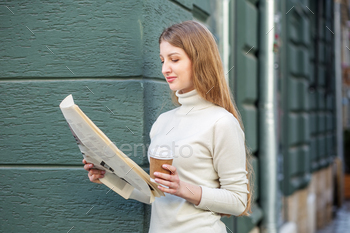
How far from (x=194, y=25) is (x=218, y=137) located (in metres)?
0.50

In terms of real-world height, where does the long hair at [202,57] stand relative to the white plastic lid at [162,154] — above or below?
above

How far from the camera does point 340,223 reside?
746 centimetres

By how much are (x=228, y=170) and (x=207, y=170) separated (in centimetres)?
10

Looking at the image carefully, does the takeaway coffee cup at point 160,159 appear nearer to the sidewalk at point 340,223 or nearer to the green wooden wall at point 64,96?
the green wooden wall at point 64,96

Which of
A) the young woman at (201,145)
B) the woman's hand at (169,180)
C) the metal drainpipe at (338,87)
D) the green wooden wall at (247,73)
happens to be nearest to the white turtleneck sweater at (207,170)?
the young woman at (201,145)

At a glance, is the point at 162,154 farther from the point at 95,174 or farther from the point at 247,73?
the point at 247,73

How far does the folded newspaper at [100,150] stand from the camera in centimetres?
140

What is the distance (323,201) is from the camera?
303 inches

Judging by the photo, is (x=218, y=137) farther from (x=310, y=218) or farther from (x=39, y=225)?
(x=310, y=218)

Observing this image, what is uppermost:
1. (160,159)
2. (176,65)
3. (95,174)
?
(176,65)

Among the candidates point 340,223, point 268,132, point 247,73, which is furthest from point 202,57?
point 340,223

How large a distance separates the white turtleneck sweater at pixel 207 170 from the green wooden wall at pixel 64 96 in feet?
1.81

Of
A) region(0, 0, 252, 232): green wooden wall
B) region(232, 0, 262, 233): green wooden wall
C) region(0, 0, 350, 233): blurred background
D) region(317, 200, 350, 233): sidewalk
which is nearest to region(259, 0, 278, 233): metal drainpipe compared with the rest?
region(232, 0, 262, 233): green wooden wall

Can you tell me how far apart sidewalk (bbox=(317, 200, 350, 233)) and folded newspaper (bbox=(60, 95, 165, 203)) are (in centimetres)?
629
